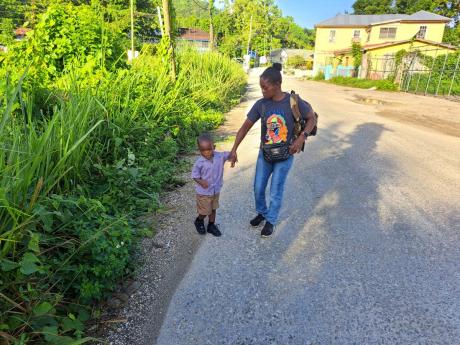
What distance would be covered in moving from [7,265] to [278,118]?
8.16 feet

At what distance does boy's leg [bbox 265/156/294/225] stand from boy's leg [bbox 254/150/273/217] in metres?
0.11

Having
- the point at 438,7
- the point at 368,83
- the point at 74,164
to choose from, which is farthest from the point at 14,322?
the point at 438,7

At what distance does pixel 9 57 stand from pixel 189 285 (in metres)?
4.38

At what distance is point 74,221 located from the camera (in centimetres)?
244

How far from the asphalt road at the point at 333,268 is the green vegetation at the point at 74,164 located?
0.71 m

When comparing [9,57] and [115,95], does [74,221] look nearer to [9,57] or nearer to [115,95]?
[115,95]

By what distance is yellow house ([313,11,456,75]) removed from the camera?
32.0 m

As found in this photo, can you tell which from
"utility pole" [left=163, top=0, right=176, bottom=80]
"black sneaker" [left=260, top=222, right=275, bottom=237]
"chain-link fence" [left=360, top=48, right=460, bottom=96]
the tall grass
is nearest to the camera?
the tall grass

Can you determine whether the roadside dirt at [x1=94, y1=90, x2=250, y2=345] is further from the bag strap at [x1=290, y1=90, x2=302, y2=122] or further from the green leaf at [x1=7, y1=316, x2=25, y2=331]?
the bag strap at [x1=290, y1=90, x2=302, y2=122]

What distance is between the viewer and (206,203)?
11.3 ft

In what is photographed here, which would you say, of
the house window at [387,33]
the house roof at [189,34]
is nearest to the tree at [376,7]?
the house window at [387,33]

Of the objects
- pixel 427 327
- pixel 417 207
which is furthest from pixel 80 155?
pixel 417 207

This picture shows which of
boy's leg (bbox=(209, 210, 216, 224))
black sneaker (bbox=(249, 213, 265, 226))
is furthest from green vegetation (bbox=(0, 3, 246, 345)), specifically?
black sneaker (bbox=(249, 213, 265, 226))

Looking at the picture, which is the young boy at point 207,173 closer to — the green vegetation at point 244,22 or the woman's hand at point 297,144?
the woman's hand at point 297,144
